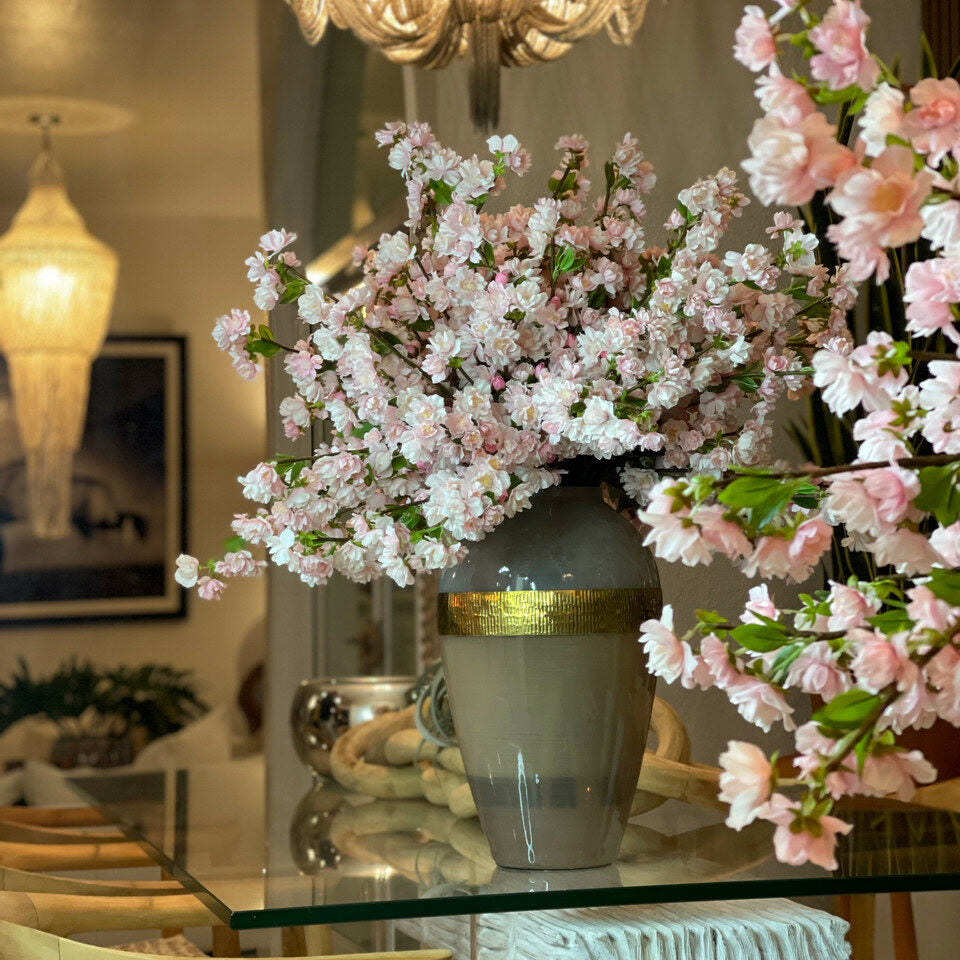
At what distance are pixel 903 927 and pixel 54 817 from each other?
1.64 meters

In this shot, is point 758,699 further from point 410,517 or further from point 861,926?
point 861,926

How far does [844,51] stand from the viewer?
561mm

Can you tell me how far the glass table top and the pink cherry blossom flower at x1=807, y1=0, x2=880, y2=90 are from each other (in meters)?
0.66

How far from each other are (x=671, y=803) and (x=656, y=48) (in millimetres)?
1090

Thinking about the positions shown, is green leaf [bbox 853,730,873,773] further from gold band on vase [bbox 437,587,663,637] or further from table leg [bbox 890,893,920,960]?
table leg [bbox 890,893,920,960]

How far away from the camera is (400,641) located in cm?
412

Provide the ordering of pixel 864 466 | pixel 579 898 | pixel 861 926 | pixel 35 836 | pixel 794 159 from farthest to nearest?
pixel 35 836 → pixel 861 926 → pixel 579 898 → pixel 864 466 → pixel 794 159

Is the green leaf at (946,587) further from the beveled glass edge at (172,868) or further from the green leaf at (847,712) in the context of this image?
the beveled glass edge at (172,868)

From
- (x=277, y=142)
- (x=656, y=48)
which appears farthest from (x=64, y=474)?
(x=656, y=48)

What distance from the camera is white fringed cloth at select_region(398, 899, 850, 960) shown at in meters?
1.09

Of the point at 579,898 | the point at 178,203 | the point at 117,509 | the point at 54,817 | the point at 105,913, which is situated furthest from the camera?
the point at 178,203

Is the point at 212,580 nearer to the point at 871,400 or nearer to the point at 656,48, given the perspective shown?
the point at 871,400

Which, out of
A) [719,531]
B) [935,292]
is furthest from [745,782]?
[935,292]

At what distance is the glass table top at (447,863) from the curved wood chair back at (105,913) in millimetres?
91
